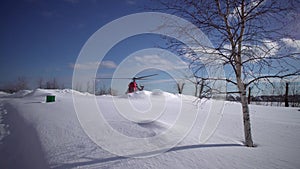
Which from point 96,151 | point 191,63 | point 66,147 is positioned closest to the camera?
point 96,151

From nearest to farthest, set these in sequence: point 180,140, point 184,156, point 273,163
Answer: point 273,163 → point 184,156 → point 180,140

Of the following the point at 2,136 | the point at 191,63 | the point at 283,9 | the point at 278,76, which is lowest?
the point at 2,136

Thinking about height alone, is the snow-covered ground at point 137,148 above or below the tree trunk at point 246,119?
below

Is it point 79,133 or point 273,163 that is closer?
point 273,163

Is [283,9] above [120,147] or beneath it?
above

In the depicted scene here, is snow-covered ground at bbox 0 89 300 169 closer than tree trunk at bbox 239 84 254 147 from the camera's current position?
Yes

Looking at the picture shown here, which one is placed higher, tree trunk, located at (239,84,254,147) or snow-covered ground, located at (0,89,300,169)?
tree trunk, located at (239,84,254,147)

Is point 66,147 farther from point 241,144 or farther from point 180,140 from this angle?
point 241,144

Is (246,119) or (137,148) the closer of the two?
(137,148)

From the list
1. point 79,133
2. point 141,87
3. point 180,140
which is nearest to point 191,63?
point 180,140

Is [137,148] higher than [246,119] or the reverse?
the reverse

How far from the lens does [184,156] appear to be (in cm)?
251

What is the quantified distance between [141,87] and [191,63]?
16.7 metres

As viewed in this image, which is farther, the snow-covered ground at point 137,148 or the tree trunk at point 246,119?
the tree trunk at point 246,119
